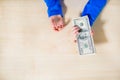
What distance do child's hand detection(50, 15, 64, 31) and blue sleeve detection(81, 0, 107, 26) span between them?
0.44ft

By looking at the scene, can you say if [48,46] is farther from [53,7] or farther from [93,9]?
[93,9]

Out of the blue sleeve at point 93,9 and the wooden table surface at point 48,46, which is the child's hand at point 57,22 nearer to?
the wooden table surface at point 48,46

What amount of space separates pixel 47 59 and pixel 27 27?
8.7 inches

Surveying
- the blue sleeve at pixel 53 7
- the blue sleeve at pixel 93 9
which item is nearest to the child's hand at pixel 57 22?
the blue sleeve at pixel 53 7

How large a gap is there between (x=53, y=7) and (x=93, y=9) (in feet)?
0.72

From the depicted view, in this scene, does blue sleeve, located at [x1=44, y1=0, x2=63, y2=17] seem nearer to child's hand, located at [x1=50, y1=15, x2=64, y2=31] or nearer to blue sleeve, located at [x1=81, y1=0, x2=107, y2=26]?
child's hand, located at [x1=50, y1=15, x2=64, y2=31]

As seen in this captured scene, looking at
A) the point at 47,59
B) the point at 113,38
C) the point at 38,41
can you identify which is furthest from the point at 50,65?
the point at 113,38

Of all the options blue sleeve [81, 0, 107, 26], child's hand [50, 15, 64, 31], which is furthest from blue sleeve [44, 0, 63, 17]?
blue sleeve [81, 0, 107, 26]

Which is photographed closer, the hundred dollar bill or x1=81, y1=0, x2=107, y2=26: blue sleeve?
the hundred dollar bill

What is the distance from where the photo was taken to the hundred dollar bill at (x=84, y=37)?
3.49 feet

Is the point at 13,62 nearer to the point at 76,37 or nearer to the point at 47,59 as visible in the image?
the point at 47,59

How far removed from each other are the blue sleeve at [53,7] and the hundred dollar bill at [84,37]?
12 cm

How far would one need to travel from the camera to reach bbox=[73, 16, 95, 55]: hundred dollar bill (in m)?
1.06

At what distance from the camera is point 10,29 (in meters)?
1.19
